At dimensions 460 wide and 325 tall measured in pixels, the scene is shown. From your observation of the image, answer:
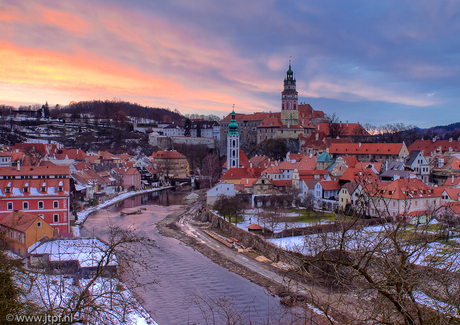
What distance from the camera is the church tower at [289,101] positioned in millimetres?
54188

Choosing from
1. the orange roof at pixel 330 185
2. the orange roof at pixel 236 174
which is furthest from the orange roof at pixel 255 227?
the orange roof at pixel 236 174

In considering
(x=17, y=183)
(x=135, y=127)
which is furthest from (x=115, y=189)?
(x=135, y=127)

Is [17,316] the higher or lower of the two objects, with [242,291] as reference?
higher

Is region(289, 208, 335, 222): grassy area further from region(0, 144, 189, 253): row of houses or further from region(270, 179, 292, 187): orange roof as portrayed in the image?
region(0, 144, 189, 253): row of houses

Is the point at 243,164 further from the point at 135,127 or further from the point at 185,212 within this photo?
the point at 135,127

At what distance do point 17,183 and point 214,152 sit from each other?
49.2 m

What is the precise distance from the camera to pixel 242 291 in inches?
522

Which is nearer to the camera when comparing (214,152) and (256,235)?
(256,235)

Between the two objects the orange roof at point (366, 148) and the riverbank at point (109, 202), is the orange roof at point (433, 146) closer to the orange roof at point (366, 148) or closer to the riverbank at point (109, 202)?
the orange roof at point (366, 148)

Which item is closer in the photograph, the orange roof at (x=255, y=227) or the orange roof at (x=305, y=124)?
the orange roof at (x=255, y=227)

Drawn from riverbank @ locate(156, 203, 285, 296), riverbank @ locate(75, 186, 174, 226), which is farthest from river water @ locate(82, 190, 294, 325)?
riverbank @ locate(75, 186, 174, 226)

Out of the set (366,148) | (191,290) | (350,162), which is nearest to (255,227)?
(191,290)

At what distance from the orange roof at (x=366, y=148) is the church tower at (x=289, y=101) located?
14.0 meters

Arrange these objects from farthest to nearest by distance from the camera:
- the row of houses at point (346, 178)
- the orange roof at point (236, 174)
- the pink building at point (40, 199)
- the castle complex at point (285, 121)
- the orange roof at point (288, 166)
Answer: the castle complex at point (285, 121) < the orange roof at point (236, 174) < the orange roof at point (288, 166) < the row of houses at point (346, 178) < the pink building at point (40, 199)
